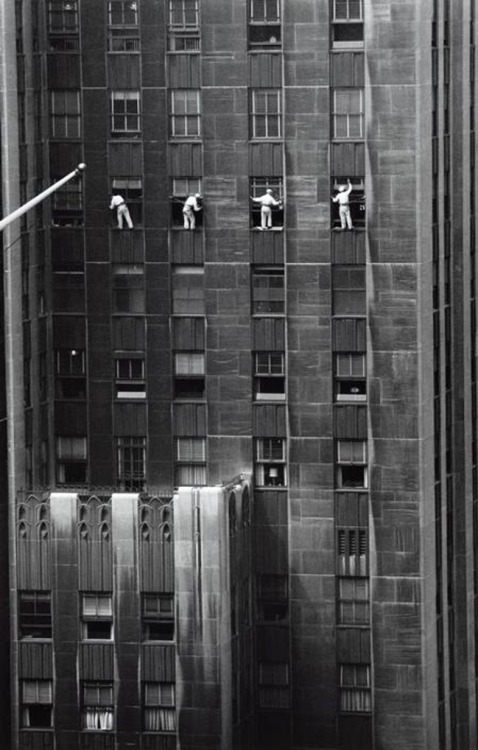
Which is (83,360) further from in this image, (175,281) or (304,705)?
(304,705)

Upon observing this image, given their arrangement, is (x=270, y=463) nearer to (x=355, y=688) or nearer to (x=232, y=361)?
(x=232, y=361)

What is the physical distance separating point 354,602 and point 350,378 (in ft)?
33.9

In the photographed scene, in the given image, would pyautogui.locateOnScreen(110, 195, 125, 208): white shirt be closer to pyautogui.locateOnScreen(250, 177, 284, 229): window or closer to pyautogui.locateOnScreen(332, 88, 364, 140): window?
pyautogui.locateOnScreen(250, 177, 284, 229): window

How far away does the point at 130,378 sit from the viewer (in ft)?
488

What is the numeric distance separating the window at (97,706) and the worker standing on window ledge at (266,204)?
71.6 ft

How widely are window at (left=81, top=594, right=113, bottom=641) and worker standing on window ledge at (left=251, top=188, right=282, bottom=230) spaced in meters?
18.3

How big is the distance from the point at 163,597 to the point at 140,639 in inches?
85.2

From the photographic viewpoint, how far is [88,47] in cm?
14688

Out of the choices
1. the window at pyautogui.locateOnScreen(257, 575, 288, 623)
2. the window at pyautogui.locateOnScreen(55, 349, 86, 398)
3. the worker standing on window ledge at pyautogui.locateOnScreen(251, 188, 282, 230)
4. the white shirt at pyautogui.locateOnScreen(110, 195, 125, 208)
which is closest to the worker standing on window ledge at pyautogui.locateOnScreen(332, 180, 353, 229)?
the worker standing on window ledge at pyautogui.locateOnScreen(251, 188, 282, 230)

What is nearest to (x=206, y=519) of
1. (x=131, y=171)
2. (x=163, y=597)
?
(x=163, y=597)

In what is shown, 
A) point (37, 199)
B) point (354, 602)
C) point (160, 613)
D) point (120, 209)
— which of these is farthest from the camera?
point (354, 602)

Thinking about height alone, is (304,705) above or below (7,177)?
below

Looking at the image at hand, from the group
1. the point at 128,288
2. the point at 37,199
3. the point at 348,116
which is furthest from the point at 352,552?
the point at 37,199

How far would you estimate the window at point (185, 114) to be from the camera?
481 feet
